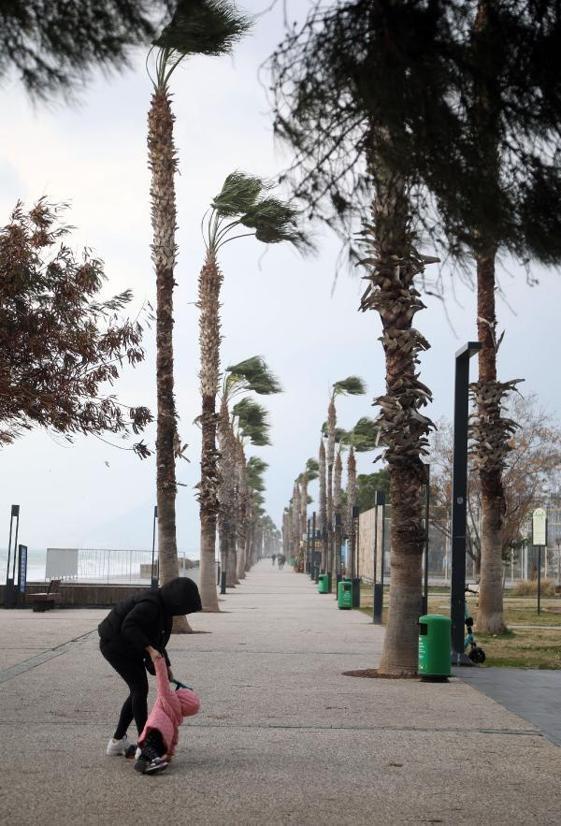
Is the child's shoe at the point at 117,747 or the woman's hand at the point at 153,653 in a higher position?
the woman's hand at the point at 153,653

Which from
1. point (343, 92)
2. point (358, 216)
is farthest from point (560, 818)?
point (343, 92)

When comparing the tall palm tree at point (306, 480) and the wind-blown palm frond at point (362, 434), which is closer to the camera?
the wind-blown palm frond at point (362, 434)

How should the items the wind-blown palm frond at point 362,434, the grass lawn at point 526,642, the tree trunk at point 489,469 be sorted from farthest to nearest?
the wind-blown palm frond at point 362,434, the tree trunk at point 489,469, the grass lawn at point 526,642

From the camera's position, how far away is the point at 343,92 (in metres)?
5.97

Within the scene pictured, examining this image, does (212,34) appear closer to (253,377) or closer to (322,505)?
(253,377)

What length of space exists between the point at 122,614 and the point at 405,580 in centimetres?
740

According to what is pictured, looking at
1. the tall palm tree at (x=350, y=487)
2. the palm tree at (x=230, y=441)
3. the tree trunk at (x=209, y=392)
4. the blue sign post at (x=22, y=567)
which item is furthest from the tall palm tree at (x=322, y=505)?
the blue sign post at (x=22, y=567)

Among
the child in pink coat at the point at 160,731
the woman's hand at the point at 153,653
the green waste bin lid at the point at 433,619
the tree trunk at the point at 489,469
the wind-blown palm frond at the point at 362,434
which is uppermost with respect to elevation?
the wind-blown palm frond at the point at 362,434

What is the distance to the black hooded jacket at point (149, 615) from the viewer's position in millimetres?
8367

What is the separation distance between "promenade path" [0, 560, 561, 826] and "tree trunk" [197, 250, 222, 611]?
14.5 meters

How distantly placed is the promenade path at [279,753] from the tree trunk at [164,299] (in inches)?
241

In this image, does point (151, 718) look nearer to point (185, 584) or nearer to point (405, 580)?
point (185, 584)

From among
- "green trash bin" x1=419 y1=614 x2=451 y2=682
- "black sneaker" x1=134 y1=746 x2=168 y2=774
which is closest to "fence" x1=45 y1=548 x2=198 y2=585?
"green trash bin" x1=419 y1=614 x2=451 y2=682

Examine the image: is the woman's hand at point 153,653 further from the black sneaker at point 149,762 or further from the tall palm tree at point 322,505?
the tall palm tree at point 322,505
